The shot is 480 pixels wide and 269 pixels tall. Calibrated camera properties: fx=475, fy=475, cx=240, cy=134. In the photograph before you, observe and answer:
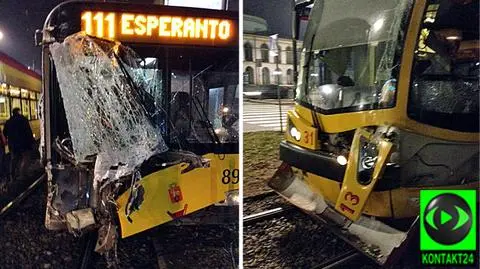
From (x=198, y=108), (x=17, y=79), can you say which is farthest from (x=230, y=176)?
(x=17, y=79)

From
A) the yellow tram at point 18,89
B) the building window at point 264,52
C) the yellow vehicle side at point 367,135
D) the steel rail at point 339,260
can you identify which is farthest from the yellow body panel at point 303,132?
the yellow tram at point 18,89

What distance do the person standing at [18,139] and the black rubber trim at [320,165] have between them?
1.09 m

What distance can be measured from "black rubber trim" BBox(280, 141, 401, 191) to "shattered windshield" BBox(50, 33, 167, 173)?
636 millimetres

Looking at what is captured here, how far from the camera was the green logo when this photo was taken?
1783 millimetres

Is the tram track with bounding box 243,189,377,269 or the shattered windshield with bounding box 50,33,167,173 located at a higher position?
the shattered windshield with bounding box 50,33,167,173

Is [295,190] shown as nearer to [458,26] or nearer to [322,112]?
[322,112]

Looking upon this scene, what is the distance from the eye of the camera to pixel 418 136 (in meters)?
1.74

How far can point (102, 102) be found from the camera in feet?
6.64

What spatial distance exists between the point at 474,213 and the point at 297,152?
0.71 meters

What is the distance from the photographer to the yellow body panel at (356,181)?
1.71 m

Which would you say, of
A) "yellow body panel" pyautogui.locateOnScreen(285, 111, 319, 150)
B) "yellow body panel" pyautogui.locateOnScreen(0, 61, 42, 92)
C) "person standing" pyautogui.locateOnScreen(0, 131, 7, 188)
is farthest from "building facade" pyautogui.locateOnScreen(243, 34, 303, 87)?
"person standing" pyautogui.locateOnScreen(0, 131, 7, 188)

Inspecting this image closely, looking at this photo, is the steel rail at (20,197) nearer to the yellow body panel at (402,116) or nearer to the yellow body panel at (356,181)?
the yellow body panel at (402,116)

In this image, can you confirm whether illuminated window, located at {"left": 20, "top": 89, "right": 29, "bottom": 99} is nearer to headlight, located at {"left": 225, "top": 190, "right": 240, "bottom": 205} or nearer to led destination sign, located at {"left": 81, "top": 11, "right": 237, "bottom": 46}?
led destination sign, located at {"left": 81, "top": 11, "right": 237, "bottom": 46}

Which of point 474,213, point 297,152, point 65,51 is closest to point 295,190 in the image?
point 297,152
